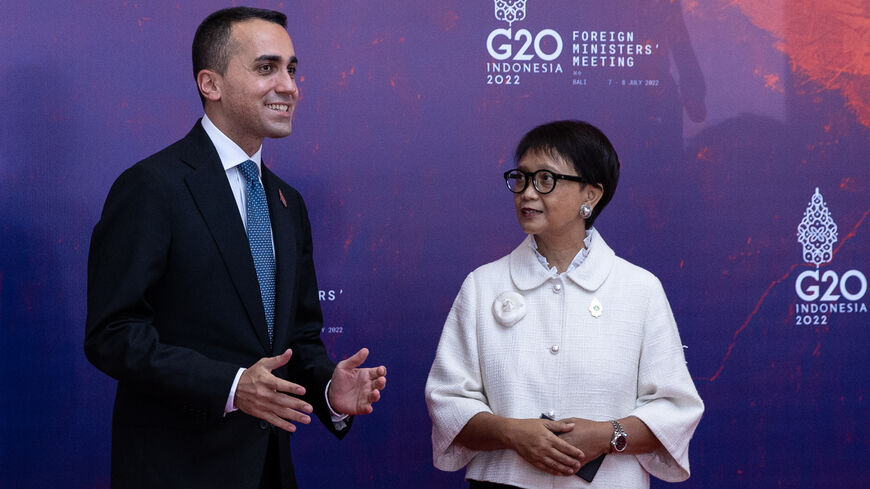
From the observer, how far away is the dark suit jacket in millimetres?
1723

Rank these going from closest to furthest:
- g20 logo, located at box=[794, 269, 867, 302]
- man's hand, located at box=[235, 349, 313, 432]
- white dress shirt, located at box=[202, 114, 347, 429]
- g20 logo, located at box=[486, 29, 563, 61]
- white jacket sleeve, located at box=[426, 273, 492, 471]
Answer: man's hand, located at box=[235, 349, 313, 432] → white dress shirt, located at box=[202, 114, 347, 429] → white jacket sleeve, located at box=[426, 273, 492, 471] → g20 logo, located at box=[486, 29, 563, 61] → g20 logo, located at box=[794, 269, 867, 302]

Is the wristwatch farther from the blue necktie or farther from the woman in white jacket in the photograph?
the blue necktie


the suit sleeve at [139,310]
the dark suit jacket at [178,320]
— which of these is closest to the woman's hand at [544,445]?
the dark suit jacket at [178,320]

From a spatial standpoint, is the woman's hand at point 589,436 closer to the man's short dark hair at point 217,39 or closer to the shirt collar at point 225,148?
the shirt collar at point 225,148

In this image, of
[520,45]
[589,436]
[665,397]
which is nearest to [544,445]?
[589,436]

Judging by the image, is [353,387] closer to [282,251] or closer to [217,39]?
[282,251]

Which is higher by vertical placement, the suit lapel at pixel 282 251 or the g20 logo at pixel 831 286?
the suit lapel at pixel 282 251

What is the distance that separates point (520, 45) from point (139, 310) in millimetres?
1622

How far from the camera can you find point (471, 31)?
2883 mm

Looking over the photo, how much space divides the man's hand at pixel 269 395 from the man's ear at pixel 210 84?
0.70m

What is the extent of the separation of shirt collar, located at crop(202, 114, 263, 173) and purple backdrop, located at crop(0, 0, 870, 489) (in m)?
0.75

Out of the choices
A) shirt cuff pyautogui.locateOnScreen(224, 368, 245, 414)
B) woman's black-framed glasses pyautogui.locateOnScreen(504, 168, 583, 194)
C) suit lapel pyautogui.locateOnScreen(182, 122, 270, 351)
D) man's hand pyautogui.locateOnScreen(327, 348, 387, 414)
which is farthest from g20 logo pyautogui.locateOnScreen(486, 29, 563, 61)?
shirt cuff pyautogui.locateOnScreen(224, 368, 245, 414)

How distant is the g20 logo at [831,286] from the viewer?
3.04 m

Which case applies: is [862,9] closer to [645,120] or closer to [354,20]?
[645,120]
